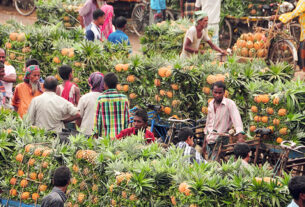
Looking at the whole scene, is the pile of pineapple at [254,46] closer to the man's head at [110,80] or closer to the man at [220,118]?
the man at [220,118]

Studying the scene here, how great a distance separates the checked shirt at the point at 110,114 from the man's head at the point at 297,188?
10.7 ft

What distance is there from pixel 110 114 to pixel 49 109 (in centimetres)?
79

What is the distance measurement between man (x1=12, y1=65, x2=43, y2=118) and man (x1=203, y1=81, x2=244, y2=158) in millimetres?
2462

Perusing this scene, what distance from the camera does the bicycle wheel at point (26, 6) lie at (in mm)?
21297

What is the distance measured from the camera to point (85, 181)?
7059mm

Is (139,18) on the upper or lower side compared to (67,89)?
upper

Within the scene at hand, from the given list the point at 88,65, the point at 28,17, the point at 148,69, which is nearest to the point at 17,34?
the point at 88,65

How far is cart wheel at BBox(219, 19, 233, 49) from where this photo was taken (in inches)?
684

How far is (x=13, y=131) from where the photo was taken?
7.74 metres

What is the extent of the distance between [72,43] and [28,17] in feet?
34.9

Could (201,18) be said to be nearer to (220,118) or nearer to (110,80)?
(220,118)

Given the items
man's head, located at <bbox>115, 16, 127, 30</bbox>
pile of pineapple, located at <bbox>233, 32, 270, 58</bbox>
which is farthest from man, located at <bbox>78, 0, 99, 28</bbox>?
pile of pineapple, located at <bbox>233, 32, 270, 58</bbox>

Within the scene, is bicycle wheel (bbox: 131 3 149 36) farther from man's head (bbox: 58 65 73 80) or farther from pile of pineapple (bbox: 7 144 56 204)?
pile of pineapple (bbox: 7 144 56 204)

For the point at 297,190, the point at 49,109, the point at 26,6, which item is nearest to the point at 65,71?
the point at 49,109
